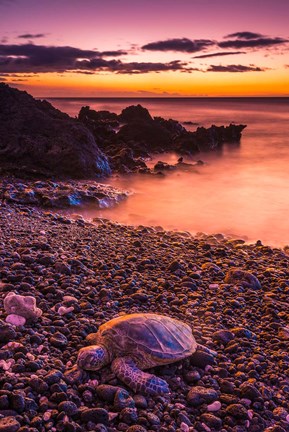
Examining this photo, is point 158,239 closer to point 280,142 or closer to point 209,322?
point 209,322

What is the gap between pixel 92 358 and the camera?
3182mm

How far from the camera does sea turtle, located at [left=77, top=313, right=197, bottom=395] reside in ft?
10.3

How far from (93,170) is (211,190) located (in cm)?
366

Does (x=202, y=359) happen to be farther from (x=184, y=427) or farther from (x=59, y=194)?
(x=59, y=194)

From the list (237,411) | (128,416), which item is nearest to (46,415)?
(128,416)

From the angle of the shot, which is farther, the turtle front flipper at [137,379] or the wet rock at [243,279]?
the wet rock at [243,279]

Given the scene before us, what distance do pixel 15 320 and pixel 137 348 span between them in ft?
3.50

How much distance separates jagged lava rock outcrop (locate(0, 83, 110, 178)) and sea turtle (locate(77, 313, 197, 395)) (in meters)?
8.25

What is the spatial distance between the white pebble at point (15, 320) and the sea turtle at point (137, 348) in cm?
57

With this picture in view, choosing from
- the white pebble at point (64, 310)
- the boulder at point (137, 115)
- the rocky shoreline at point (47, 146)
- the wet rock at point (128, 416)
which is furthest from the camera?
the boulder at point (137, 115)

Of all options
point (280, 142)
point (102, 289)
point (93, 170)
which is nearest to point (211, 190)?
point (93, 170)

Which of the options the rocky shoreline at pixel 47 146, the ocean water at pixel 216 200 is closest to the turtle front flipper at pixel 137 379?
the ocean water at pixel 216 200

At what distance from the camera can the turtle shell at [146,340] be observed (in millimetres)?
3318

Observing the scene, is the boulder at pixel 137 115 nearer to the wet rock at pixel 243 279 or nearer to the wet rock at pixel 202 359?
the wet rock at pixel 243 279
